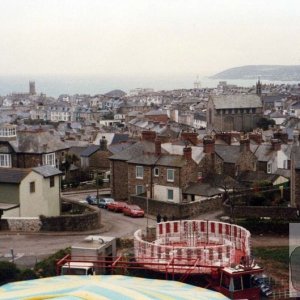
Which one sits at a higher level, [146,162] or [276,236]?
[146,162]

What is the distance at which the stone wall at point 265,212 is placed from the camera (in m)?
34.2

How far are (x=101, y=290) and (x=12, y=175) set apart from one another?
22.2 m

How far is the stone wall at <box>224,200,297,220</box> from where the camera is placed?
3416cm

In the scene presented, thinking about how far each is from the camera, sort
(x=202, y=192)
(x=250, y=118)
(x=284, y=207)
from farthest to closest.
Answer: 1. (x=250, y=118)
2. (x=202, y=192)
3. (x=284, y=207)

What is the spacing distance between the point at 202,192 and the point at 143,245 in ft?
49.8

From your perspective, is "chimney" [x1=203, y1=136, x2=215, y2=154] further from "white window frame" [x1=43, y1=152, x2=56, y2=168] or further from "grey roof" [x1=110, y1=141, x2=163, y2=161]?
"white window frame" [x1=43, y1=152, x2=56, y2=168]

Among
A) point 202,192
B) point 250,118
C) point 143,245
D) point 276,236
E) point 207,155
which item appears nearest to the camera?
point 143,245

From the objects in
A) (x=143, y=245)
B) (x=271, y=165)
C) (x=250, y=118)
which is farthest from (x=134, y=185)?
(x=250, y=118)

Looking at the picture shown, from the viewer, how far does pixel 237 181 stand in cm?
4247

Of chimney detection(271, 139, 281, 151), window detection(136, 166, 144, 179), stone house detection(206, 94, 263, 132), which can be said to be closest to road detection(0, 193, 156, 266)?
window detection(136, 166, 144, 179)

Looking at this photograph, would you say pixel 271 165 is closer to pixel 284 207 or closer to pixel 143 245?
pixel 284 207

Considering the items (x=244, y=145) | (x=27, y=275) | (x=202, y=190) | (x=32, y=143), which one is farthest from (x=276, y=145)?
(x=27, y=275)

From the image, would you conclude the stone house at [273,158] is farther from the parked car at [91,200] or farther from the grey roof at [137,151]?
the parked car at [91,200]

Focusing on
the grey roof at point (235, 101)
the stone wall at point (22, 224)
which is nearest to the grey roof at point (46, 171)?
the stone wall at point (22, 224)
